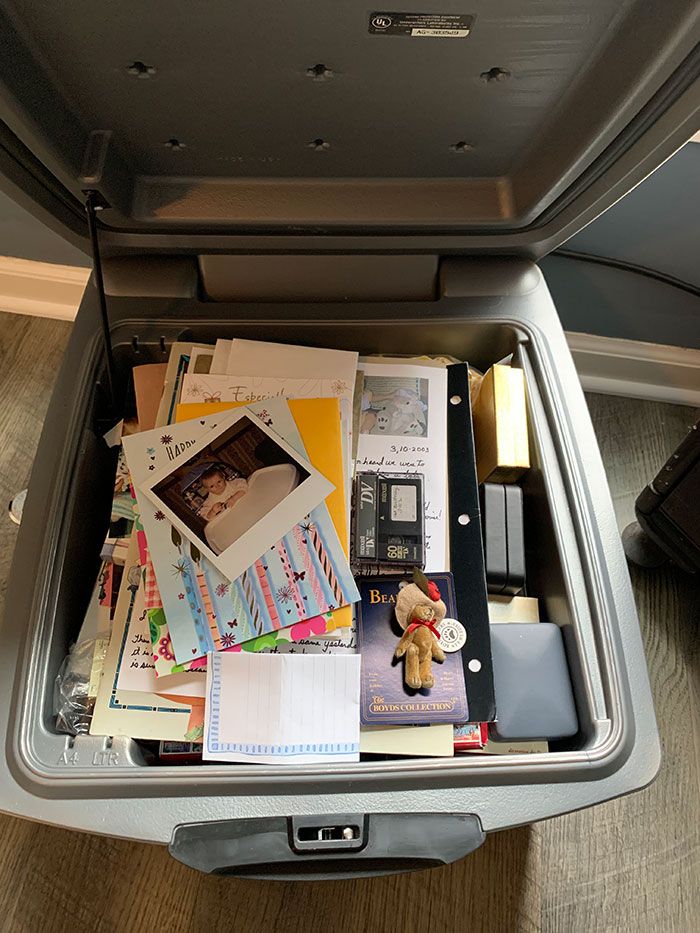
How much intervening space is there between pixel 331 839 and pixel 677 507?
0.72m

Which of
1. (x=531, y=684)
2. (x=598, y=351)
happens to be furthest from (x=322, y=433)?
(x=598, y=351)

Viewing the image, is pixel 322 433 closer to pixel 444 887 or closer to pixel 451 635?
pixel 451 635

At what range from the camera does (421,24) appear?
477mm

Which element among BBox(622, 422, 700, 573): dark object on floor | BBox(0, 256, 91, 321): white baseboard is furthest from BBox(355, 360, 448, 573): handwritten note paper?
BBox(0, 256, 91, 321): white baseboard

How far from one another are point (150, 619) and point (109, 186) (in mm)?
401

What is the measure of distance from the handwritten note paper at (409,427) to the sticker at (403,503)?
2 centimetres

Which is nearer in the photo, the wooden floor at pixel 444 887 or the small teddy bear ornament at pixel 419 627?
the small teddy bear ornament at pixel 419 627

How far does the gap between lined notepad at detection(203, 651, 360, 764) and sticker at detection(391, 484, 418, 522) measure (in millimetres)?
145

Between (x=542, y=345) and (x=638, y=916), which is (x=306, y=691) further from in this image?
(x=638, y=916)

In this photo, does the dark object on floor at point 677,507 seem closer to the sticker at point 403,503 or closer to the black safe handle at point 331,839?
the sticker at point 403,503

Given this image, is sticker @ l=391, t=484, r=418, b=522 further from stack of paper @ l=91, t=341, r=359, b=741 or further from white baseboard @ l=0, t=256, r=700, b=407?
white baseboard @ l=0, t=256, r=700, b=407

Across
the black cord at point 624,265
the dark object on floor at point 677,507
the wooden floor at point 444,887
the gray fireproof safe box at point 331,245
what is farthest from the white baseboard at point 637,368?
the wooden floor at point 444,887

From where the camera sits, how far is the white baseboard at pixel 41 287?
125 centimetres

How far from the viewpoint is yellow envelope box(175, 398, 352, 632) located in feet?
2.26
